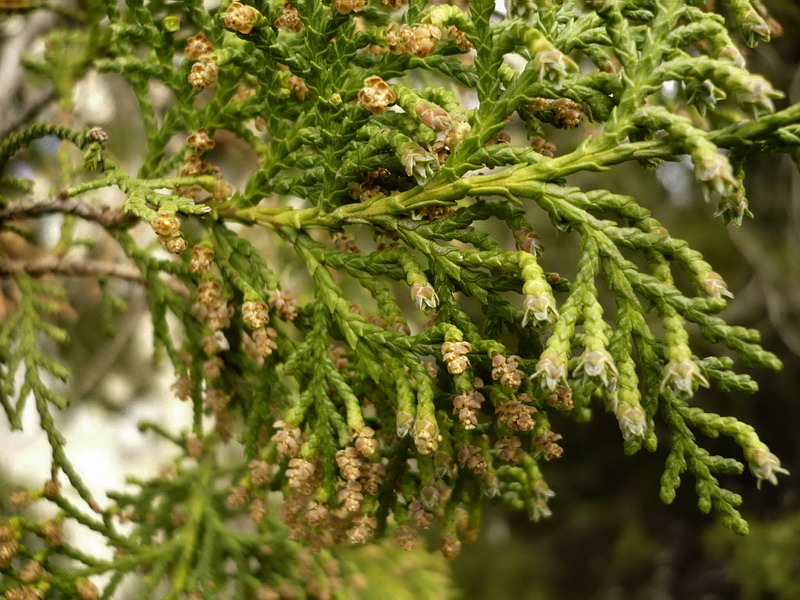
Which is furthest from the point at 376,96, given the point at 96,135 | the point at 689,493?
the point at 689,493

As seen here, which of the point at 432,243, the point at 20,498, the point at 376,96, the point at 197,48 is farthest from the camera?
the point at 20,498

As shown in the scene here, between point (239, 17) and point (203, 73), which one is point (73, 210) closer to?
point (203, 73)

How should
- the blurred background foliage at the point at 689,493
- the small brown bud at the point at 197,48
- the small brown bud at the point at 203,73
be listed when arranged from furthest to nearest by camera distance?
the blurred background foliage at the point at 689,493 < the small brown bud at the point at 197,48 < the small brown bud at the point at 203,73

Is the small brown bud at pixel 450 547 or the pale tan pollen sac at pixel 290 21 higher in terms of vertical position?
the pale tan pollen sac at pixel 290 21

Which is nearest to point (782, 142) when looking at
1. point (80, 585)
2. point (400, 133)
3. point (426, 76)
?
point (400, 133)

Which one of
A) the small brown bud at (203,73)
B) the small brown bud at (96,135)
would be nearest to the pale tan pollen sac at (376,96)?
the small brown bud at (203,73)

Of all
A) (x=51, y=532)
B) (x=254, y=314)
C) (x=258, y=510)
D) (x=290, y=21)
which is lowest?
(x=51, y=532)

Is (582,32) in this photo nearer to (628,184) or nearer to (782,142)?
(782,142)

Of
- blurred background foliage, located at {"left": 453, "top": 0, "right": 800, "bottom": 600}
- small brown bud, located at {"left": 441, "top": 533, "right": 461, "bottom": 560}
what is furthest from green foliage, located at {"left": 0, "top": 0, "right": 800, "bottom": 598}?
blurred background foliage, located at {"left": 453, "top": 0, "right": 800, "bottom": 600}

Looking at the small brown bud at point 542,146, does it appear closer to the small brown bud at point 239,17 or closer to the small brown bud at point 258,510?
the small brown bud at point 239,17
